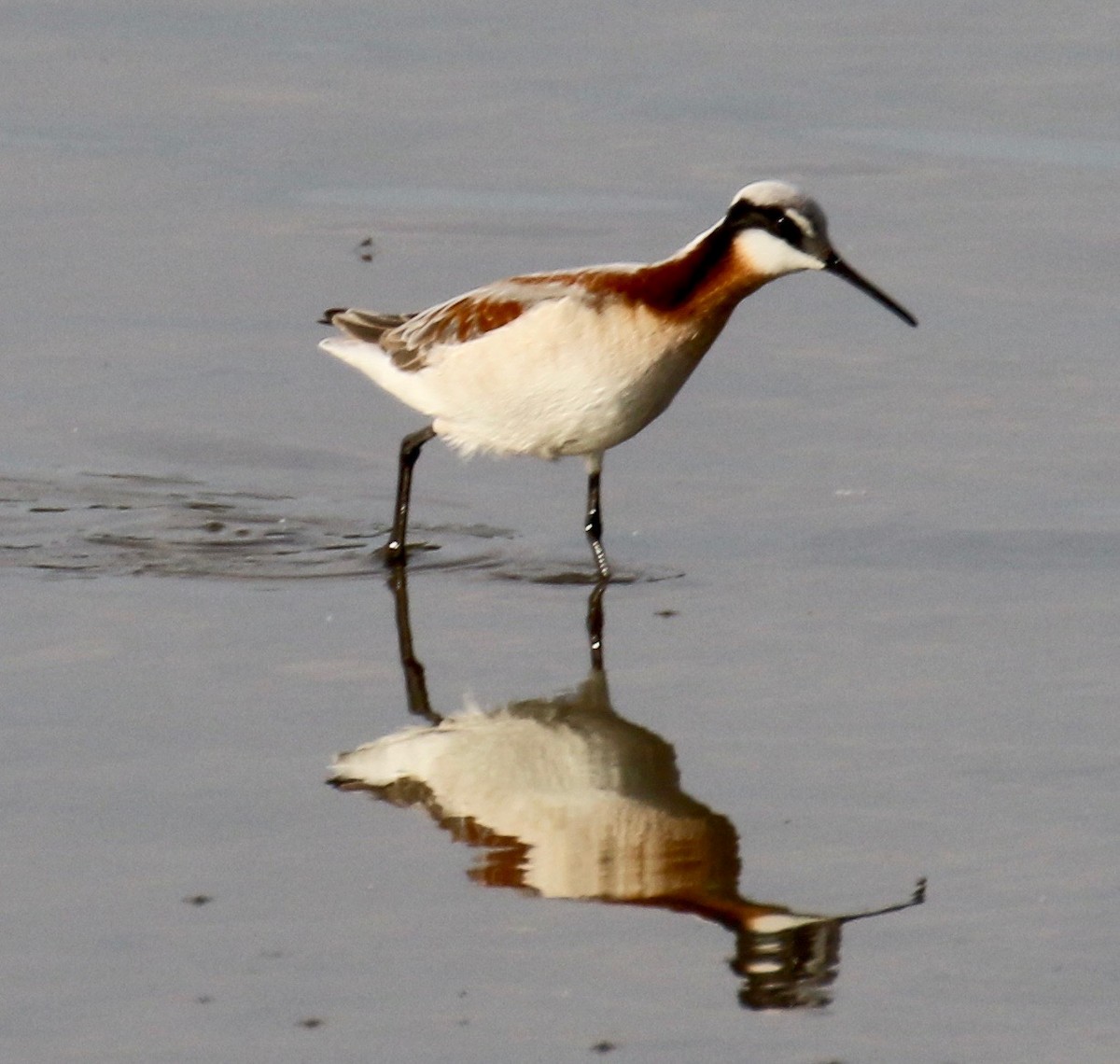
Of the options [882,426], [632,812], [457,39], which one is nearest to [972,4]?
[457,39]

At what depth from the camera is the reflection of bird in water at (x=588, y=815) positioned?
21.7 ft

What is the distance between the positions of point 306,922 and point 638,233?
7569mm

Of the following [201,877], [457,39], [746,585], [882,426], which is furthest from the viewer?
[457,39]

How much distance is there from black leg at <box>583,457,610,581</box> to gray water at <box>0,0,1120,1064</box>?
112 millimetres

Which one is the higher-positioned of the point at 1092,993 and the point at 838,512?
the point at 838,512

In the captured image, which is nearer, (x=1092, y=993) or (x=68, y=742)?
(x=1092, y=993)

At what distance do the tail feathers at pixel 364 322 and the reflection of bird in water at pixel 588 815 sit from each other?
2.42 metres

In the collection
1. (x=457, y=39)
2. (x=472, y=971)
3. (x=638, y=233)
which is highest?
(x=457, y=39)

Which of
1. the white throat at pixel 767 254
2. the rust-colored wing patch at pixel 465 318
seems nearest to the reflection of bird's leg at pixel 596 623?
the rust-colored wing patch at pixel 465 318

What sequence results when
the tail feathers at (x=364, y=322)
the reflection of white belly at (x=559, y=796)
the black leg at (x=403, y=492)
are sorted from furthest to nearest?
1. the tail feathers at (x=364, y=322)
2. the black leg at (x=403, y=492)
3. the reflection of white belly at (x=559, y=796)

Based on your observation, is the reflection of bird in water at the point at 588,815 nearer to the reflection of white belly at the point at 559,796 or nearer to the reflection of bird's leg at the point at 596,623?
the reflection of white belly at the point at 559,796

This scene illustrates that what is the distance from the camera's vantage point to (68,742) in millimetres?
7762

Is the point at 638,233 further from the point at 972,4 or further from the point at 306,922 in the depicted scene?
the point at 306,922

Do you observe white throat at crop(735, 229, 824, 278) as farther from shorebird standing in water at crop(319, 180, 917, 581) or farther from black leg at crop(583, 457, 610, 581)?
black leg at crop(583, 457, 610, 581)
